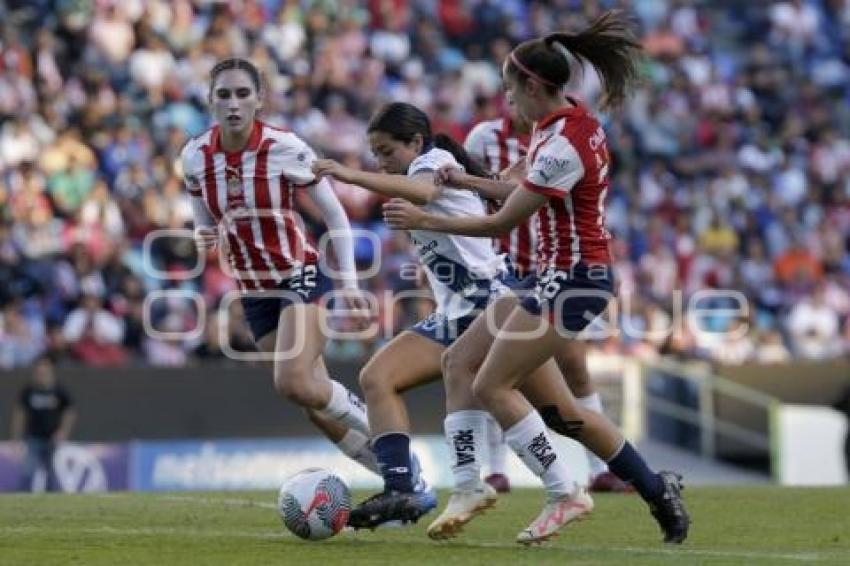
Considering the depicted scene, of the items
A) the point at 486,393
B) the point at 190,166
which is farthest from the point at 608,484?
the point at 486,393

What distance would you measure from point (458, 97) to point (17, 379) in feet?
27.3

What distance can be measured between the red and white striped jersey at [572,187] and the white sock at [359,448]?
6.60 ft

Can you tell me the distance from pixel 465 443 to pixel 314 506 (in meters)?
0.80

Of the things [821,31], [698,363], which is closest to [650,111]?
[821,31]

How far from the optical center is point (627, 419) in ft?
68.3

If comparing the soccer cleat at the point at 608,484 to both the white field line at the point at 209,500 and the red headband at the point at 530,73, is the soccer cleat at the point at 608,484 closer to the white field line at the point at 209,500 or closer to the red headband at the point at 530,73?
the white field line at the point at 209,500

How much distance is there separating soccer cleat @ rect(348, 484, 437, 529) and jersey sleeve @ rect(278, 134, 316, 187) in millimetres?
1869

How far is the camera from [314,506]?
923cm

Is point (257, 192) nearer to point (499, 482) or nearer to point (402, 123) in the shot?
point (402, 123)

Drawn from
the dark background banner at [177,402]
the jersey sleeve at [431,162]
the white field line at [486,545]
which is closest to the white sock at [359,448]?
the white field line at [486,545]

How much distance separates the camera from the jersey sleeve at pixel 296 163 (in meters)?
10.5

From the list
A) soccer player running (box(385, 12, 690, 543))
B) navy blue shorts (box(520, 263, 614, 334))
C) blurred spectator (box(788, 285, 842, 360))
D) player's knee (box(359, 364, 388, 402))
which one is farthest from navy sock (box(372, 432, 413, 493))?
blurred spectator (box(788, 285, 842, 360))

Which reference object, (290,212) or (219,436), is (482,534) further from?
(219,436)

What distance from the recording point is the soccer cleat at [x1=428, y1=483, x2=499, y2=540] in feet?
30.1
